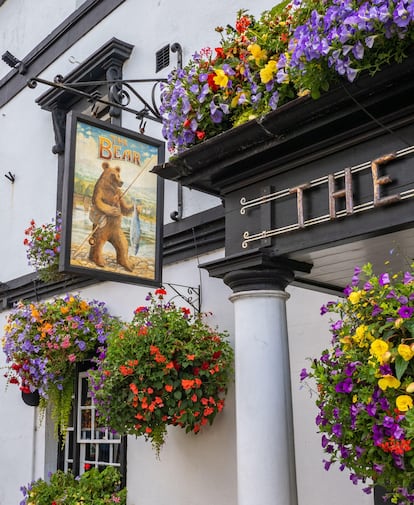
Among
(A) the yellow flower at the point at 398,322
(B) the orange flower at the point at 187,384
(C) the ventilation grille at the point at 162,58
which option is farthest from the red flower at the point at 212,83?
(C) the ventilation grille at the point at 162,58

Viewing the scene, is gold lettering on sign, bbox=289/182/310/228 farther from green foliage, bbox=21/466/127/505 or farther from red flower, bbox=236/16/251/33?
green foliage, bbox=21/466/127/505

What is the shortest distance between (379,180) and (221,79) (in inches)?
48.0

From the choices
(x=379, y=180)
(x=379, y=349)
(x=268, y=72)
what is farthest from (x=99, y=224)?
(x=379, y=349)

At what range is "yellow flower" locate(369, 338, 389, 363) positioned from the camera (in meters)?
2.94

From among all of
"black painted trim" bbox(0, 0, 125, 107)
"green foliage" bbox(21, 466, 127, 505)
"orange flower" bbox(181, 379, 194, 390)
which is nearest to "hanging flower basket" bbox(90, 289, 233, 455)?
"orange flower" bbox(181, 379, 194, 390)

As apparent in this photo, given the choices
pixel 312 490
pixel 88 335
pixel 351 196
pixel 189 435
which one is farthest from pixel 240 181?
pixel 88 335

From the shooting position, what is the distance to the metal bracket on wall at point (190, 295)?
668 centimetres

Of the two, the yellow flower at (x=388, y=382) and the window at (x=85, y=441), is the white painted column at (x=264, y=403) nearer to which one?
the yellow flower at (x=388, y=382)

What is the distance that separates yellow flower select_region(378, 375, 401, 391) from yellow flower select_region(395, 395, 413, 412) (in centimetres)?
6

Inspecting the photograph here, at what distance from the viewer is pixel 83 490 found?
274 inches

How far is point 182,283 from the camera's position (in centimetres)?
695

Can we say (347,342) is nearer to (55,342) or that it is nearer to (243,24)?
(243,24)

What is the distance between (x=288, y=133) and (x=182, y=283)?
327 centimetres

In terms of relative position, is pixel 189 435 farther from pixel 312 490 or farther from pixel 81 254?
pixel 81 254
